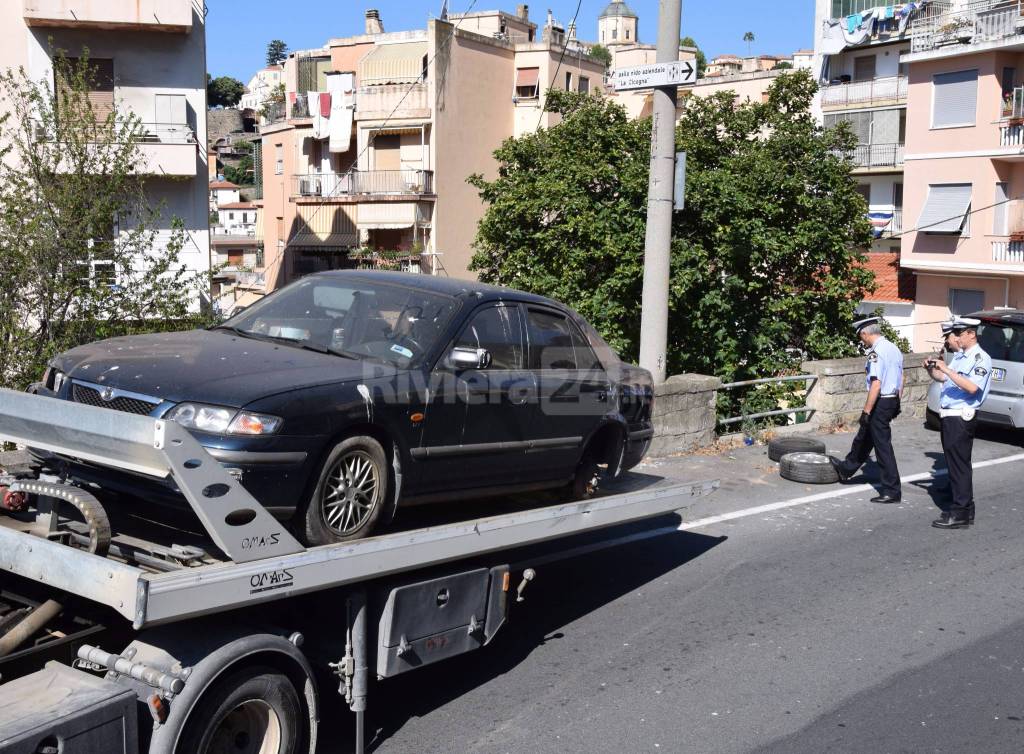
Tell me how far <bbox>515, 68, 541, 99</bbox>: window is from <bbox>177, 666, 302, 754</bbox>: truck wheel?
41925 mm

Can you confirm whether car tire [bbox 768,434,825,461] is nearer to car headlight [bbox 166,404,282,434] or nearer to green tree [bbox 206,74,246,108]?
car headlight [bbox 166,404,282,434]

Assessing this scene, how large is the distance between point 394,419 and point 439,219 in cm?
3597

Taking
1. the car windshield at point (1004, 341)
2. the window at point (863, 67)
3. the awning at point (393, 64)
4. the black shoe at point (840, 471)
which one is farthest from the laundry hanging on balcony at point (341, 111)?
the black shoe at point (840, 471)

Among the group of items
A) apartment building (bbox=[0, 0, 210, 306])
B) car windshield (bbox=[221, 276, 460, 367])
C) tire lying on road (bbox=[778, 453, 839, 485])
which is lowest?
tire lying on road (bbox=[778, 453, 839, 485])

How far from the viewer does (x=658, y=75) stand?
11992 millimetres

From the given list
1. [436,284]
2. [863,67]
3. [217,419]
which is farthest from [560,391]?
[863,67]

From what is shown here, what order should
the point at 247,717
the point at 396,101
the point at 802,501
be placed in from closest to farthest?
1. the point at 247,717
2. the point at 802,501
3. the point at 396,101

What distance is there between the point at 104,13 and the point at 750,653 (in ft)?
71.3

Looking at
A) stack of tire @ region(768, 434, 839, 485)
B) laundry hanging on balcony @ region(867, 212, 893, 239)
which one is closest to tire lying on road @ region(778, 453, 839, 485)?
stack of tire @ region(768, 434, 839, 485)

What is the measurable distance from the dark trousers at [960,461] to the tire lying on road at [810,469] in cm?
170

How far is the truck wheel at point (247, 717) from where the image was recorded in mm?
4227

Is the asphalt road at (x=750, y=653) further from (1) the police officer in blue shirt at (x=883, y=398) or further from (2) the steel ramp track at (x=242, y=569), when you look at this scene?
(2) the steel ramp track at (x=242, y=569)

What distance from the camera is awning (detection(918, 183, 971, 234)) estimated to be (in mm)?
36688

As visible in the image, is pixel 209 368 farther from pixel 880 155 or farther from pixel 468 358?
pixel 880 155
